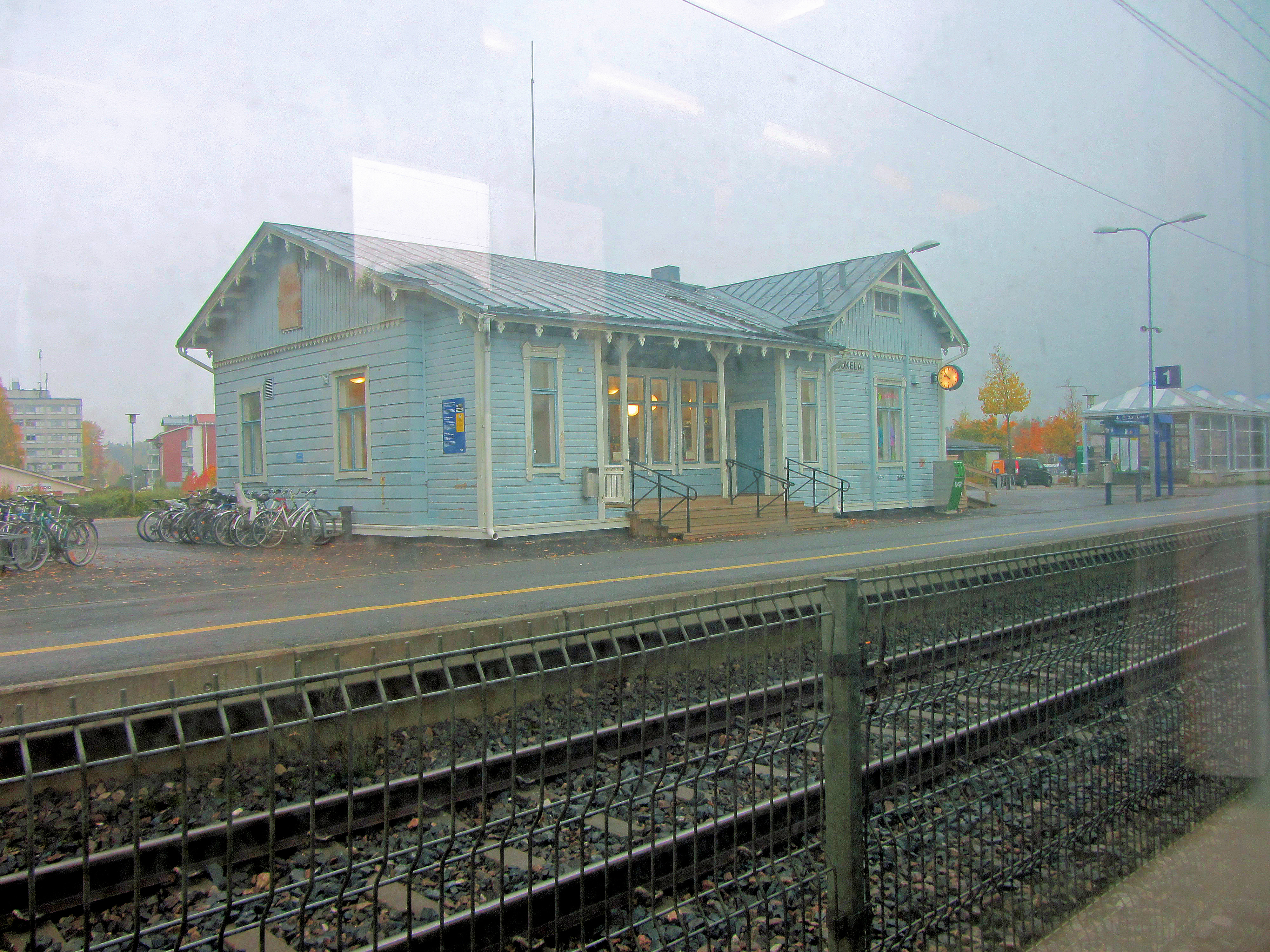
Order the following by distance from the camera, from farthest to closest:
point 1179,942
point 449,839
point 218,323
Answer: point 218,323 → point 1179,942 → point 449,839

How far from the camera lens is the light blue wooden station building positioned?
54.2 feet

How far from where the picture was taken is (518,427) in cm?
1658

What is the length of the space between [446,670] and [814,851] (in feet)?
7.28

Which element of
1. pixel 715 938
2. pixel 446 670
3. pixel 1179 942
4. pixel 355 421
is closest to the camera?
pixel 446 670

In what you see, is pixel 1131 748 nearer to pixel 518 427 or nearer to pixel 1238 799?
pixel 1238 799

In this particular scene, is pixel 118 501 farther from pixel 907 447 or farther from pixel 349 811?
pixel 907 447

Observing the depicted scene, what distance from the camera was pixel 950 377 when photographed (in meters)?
25.7

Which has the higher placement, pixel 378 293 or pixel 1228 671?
pixel 378 293

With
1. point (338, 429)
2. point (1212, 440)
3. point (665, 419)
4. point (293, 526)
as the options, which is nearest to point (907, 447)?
point (665, 419)

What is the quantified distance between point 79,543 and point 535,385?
7714 millimetres

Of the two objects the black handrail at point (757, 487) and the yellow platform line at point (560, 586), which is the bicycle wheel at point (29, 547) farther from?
the black handrail at point (757, 487)

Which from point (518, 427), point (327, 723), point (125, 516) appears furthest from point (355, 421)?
point (327, 723)

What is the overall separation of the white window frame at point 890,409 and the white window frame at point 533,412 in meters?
10.1

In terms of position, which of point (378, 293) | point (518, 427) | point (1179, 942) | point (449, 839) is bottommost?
point (1179, 942)
